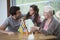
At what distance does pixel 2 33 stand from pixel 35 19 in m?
0.80

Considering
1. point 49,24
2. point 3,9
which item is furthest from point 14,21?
point 3,9

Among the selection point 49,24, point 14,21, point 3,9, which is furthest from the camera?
point 3,9

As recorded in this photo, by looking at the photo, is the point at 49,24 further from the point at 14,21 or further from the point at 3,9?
the point at 3,9

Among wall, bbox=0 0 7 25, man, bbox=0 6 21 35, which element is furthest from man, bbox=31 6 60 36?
wall, bbox=0 0 7 25

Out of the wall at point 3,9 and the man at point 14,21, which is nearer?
the man at point 14,21

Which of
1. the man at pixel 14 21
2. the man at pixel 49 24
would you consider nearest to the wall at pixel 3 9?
the man at pixel 14 21

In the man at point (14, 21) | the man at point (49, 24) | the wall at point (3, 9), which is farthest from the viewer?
the wall at point (3, 9)

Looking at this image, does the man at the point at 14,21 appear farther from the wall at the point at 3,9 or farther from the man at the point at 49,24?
the wall at the point at 3,9

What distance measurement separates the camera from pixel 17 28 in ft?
10.1

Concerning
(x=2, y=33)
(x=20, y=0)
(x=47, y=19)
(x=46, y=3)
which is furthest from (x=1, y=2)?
(x=47, y=19)

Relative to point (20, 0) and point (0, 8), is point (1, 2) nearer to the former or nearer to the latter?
point (0, 8)

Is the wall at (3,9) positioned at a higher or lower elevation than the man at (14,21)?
higher

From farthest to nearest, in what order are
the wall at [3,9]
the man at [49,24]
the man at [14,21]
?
the wall at [3,9], the man at [14,21], the man at [49,24]

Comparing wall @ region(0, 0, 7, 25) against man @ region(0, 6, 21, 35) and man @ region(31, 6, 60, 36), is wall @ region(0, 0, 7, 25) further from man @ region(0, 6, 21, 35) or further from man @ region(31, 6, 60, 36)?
man @ region(31, 6, 60, 36)
